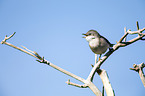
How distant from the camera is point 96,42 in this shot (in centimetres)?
301

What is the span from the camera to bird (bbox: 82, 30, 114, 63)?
2998 millimetres

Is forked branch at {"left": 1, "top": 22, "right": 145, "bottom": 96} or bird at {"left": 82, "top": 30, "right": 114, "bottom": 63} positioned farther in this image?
bird at {"left": 82, "top": 30, "right": 114, "bottom": 63}

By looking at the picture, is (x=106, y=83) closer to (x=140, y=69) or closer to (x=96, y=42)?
(x=140, y=69)

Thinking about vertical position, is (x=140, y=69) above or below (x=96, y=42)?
below

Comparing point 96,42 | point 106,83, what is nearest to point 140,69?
point 106,83

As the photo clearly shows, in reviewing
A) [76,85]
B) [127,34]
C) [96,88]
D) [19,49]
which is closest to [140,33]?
[127,34]

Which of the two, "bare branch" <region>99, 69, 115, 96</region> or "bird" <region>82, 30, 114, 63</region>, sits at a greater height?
"bird" <region>82, 30, 114, 63</region>

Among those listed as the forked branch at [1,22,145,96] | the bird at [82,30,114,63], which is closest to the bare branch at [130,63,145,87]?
the forked branch at [1,22,145,96]

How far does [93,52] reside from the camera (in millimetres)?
3068

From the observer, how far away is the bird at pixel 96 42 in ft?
9.84

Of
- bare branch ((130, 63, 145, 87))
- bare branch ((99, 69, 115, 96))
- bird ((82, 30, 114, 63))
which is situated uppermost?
bird ((82, 30, 114, 63))

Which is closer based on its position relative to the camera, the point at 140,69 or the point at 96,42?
the point at 140,69

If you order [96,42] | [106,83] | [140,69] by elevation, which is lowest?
[106,83]

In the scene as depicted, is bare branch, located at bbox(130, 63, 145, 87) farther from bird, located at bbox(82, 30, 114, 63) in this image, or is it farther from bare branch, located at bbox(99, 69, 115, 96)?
bird, located at bbox(82, 30, 114, 63)
